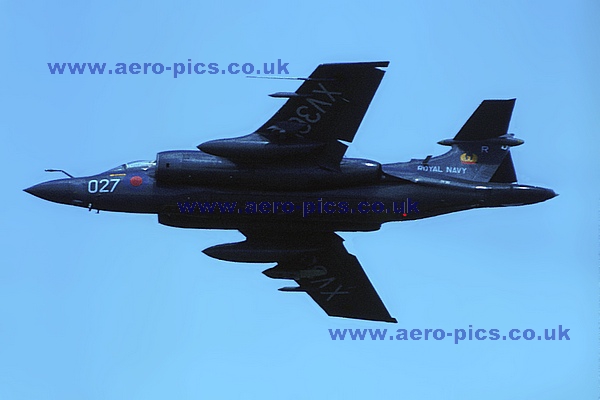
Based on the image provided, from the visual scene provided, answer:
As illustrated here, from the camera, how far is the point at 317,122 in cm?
3164

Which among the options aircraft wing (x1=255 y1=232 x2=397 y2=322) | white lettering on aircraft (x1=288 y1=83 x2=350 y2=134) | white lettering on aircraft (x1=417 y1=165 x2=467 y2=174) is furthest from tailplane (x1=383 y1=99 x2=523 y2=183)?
aircraft wing (x1=255 y1=232 x2=397 y2=322)

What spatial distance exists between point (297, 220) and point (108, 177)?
510 centimetres

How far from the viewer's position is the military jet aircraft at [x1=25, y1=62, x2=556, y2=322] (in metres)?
31.4

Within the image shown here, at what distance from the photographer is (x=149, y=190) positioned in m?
32.3

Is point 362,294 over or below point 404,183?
below

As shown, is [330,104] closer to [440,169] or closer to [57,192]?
[440,169]

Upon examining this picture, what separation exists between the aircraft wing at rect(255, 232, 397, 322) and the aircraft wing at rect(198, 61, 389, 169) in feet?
11.1

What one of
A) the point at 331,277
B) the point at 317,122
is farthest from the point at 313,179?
the point at 331,277

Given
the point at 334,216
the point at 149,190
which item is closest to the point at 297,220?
the point at 334,216

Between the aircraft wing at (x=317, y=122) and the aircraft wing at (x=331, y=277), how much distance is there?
11.1ft

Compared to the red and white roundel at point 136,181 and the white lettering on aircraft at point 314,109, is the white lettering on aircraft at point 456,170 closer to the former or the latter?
the white lettering on aircraft at point 314,109

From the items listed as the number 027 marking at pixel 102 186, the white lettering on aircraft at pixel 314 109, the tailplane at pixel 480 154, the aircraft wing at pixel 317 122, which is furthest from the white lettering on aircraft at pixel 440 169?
Answer: the number 027 marking at pixel 102 186

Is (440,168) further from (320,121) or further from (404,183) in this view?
(320,121)

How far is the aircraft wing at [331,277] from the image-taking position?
3456 centimetres
